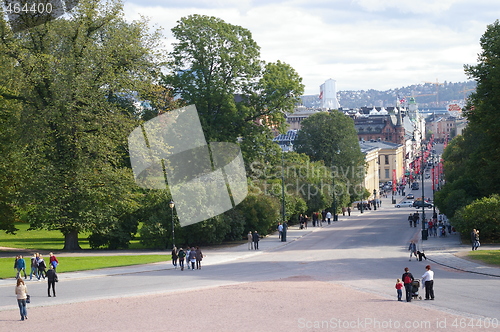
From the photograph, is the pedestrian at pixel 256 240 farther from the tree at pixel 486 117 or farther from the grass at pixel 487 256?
the tree at pixel 486 117

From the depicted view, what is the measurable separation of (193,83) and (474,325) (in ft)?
127

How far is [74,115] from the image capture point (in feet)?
142

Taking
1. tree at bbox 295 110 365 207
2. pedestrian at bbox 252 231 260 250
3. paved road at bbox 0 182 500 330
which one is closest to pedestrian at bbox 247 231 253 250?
pedestrian at bbox 252 231 260 250

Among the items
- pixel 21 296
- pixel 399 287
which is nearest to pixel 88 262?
pixel 21 296

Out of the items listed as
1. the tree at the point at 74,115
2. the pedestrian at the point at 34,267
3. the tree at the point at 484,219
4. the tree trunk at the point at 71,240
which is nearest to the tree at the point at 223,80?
the tree at the point at 74,115

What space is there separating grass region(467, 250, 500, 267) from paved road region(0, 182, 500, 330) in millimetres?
1098

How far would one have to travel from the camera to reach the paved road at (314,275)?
2544 cm

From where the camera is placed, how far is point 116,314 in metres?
22.9

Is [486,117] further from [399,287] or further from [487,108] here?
[399,287]

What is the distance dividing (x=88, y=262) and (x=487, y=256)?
23.4 meters

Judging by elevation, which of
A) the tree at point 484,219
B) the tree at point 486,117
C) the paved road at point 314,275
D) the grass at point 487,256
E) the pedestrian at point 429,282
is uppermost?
the tree at point 486,117

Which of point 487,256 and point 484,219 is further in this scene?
point 484,219

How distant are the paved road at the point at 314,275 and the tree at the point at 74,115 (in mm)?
9100

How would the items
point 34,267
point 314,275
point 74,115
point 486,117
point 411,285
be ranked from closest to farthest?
point 411,285, point 314,275, point 34,267, point 74,115, point 486,117
